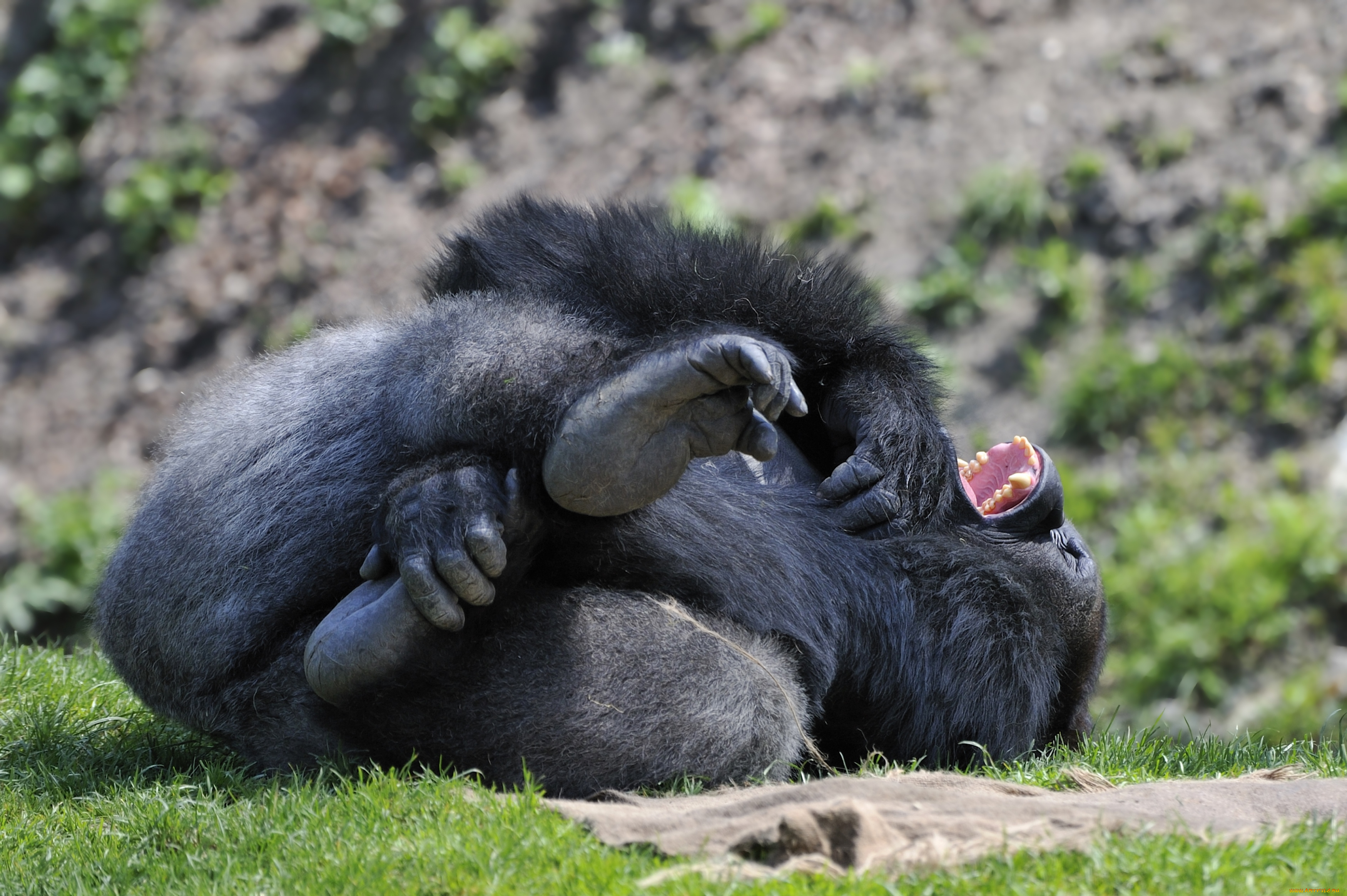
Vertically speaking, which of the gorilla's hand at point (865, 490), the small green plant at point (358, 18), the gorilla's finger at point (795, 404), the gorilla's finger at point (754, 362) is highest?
the small green plant at point (358, 18)

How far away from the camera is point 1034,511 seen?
3709 mm

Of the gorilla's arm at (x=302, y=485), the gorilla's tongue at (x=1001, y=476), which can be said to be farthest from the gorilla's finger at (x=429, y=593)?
the gorilla's tongue at (x=1001, y=476)

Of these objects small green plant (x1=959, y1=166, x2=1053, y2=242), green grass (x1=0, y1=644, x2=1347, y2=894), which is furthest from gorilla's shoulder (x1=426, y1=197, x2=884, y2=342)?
small green plant (x1=959, y1=166, x2=1053, y2=242)

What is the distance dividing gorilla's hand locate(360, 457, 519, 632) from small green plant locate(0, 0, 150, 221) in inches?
345

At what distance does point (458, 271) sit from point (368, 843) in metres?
1.70

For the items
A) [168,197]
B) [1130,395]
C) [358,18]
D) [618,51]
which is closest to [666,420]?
[1130,395]

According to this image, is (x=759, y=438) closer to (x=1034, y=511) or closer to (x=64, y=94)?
(x=1034, y=511)

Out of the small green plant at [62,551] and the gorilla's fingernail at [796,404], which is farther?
the small green plant at [62,551]

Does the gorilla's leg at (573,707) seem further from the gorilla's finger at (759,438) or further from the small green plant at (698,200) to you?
the small green plant at (698,200)

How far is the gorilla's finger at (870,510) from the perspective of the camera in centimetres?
360

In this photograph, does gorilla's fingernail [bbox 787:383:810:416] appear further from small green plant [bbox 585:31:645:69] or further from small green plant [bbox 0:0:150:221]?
small green plant [bbox 0:0:150:221]

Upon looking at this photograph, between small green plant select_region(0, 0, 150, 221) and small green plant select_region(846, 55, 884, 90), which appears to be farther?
small green plant select_region(0, 0, 150, 221)

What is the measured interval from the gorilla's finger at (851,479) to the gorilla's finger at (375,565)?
133cm

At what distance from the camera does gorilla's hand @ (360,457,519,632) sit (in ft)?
8.96
